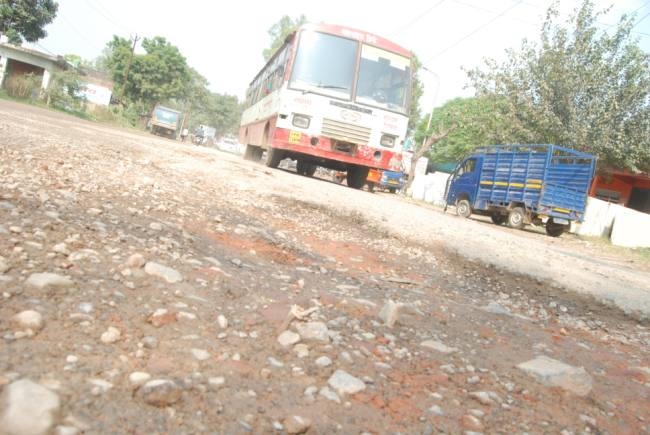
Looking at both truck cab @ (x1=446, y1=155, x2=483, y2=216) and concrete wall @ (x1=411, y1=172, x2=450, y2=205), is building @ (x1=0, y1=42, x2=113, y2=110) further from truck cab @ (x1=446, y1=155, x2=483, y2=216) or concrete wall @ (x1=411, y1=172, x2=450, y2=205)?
truck cab @ (x1=446, y1=155, x2=483, y2=216)

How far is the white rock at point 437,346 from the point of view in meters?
1.95

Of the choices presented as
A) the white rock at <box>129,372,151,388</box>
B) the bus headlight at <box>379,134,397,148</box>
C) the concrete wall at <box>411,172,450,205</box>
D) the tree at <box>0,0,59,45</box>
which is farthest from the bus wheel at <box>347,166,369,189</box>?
the tree at <box>0,0,59,45</box>

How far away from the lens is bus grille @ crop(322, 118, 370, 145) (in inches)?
354

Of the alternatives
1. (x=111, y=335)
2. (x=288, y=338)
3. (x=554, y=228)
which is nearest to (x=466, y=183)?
(x=554, y=228)

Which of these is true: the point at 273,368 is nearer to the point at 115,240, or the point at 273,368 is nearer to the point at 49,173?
the point at 115,240

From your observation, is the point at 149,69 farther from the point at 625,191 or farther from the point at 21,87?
the point at 625,191

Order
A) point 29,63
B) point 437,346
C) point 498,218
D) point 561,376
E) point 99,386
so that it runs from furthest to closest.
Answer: point 29,63
point 498,218
point 437,346
point 561,376
point 99,386

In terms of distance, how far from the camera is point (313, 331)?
180cm

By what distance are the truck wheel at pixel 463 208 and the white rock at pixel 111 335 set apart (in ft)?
42.9

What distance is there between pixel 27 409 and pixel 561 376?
5.79 ft

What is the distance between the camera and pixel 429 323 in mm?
2279

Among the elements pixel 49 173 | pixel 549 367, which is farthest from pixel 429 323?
pixel 49 173

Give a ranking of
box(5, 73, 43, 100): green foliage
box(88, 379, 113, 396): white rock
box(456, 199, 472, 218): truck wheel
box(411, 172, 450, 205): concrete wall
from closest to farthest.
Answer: box(88, 379, 113, 396): white rock < box(456, 199, 472, 218): truck wheel < box(5, 73, 43, 100): green foliage < box(411, 172, 450, 205): concrete wall

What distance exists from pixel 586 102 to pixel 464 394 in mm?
16804
